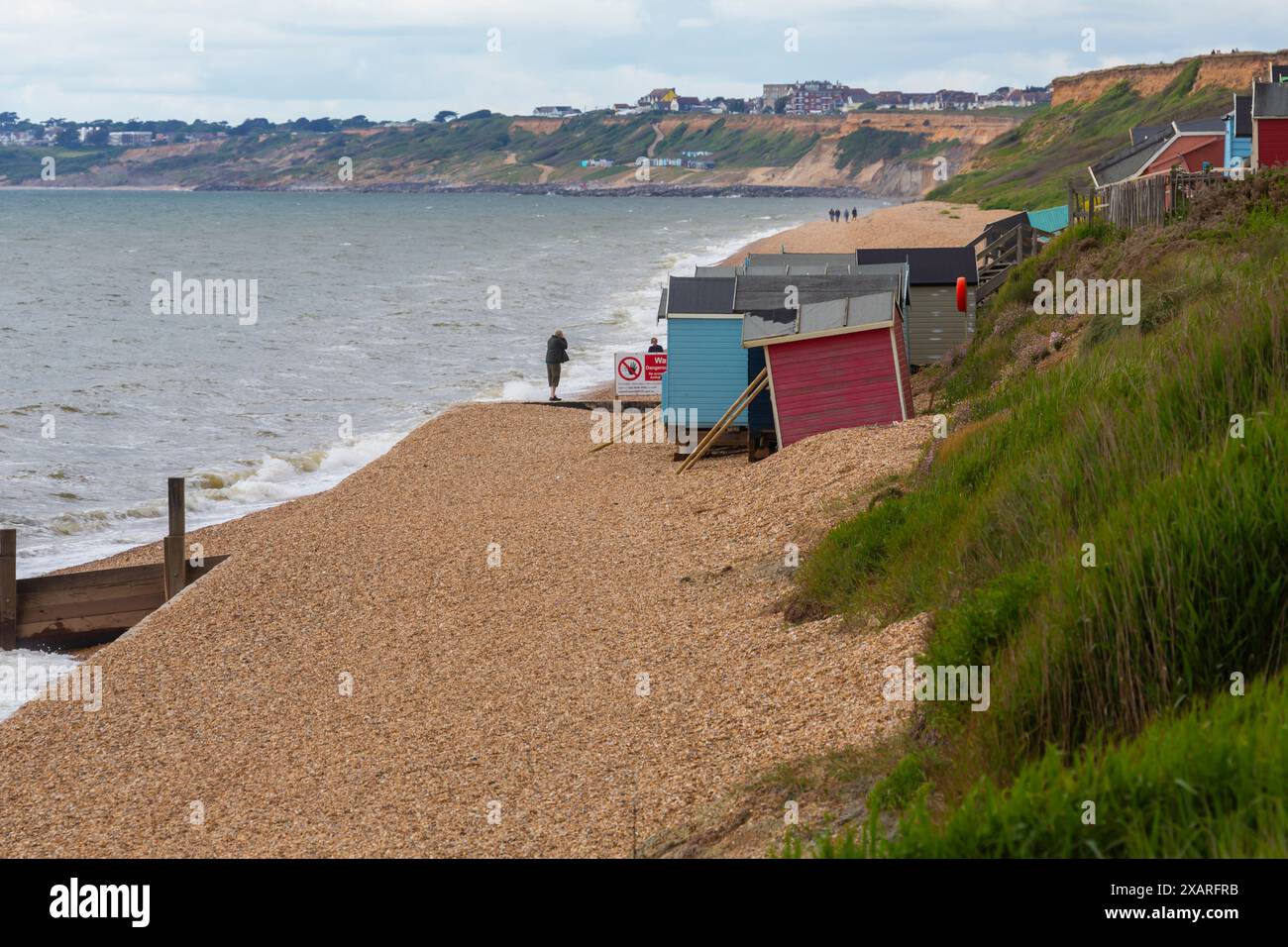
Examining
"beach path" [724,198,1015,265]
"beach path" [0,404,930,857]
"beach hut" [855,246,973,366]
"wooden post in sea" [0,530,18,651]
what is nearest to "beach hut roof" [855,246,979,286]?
"beach hut" [855,246,973,366]

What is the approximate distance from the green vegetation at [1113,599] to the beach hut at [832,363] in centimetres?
744

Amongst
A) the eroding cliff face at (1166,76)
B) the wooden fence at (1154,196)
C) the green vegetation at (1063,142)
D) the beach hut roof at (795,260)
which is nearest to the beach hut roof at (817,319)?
the wooden fence at (1154,196)

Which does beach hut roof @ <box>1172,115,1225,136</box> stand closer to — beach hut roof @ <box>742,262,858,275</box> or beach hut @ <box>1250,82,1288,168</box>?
beach hut @ <box>1250,82,1288,168</box>

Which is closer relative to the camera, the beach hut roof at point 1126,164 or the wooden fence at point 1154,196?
the wooden fence at point 1154,196

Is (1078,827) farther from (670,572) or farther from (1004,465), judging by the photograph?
(670,572)

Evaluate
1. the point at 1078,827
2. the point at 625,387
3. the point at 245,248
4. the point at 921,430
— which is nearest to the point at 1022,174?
the point at 245,248

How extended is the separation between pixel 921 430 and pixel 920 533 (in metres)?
5.87

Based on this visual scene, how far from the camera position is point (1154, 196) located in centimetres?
2091

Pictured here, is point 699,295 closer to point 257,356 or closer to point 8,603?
point 8,603

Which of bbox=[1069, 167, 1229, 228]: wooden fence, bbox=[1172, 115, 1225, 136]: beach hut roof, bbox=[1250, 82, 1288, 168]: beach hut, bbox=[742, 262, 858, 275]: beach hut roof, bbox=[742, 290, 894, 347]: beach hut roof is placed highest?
bbox=[1172, 115, 1225, 136]: beach hut roof

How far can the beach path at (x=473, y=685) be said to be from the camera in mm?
8484

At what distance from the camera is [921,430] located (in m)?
16.1

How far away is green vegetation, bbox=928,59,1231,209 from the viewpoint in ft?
255

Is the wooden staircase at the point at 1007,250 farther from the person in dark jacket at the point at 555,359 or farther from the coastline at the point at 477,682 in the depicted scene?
the coastline at the point at 477,682
